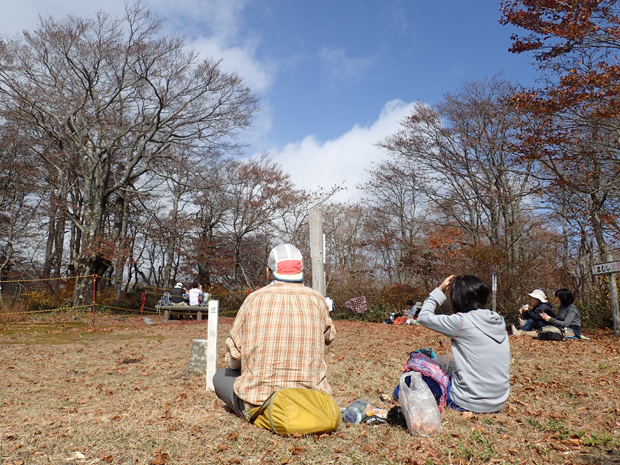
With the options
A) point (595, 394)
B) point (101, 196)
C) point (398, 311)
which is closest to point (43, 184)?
point (101, 196)

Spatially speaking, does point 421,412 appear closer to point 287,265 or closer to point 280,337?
point 280,337

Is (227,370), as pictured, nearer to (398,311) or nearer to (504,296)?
(504,296)

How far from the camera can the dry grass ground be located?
2646 mm

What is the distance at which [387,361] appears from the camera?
599cm

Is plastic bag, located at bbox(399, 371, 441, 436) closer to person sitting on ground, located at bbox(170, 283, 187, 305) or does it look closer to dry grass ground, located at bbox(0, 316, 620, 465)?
dry grass ground, located at bbox(0, 316, 620, 465)

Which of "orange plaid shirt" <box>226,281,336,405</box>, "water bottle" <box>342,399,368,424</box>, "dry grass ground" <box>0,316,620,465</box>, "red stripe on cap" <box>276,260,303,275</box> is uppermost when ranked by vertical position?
"red stripe on cap" <box>276,260,303,275</box>

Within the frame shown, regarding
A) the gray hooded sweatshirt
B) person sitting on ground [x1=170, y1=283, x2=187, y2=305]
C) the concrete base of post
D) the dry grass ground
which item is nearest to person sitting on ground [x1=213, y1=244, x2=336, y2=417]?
the dry grass ground

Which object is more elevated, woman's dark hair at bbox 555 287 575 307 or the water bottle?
woman's dark hair at bbox 555 287 575 307

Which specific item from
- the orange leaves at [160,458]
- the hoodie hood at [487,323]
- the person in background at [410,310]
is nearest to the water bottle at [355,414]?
the hoodie hood at [487,323]

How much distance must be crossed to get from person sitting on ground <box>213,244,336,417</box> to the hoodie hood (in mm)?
1056

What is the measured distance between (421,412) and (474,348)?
633mm

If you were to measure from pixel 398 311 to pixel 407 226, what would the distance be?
8.20 meters

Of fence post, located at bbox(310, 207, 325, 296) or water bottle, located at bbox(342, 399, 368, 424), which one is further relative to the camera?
fence post, located at bbox(310, 207, 325, 296)

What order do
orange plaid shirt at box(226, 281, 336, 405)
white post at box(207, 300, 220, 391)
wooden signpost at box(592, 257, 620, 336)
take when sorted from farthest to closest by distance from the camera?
wooden signpost at box(592, 257, 620, 336) < white post at box(207, 300, 220, 391) < orange plaid shirt at box(226, 281, 336, 405)
